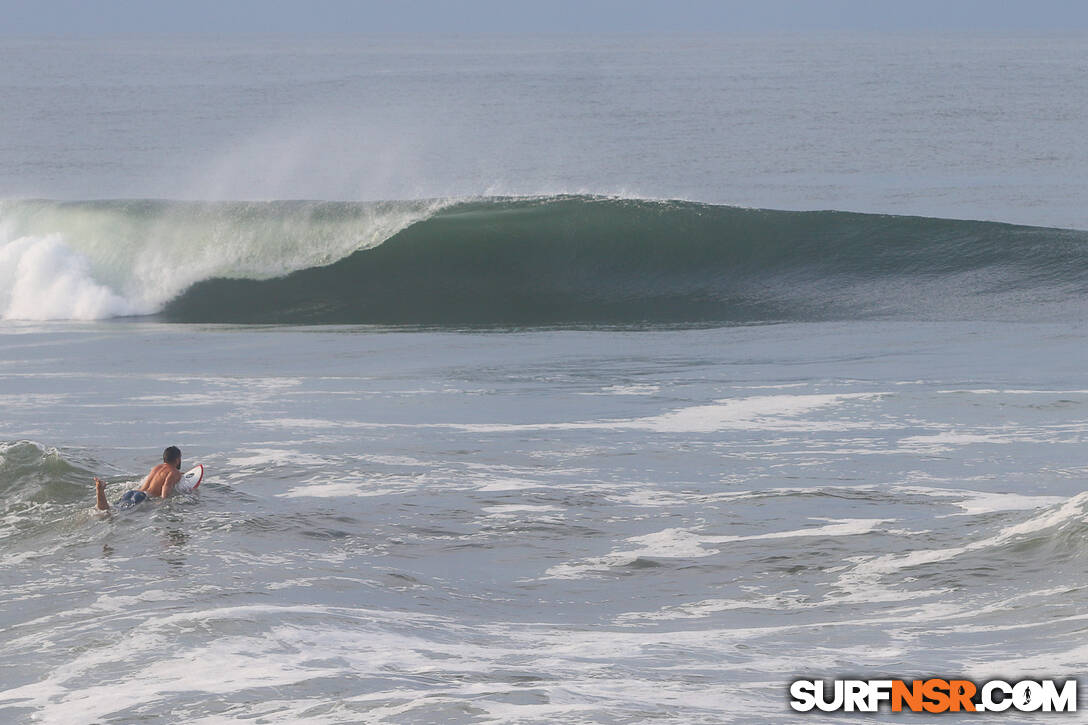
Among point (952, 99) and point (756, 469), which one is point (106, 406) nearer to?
point (756, 469)

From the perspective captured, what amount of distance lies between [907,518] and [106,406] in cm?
851

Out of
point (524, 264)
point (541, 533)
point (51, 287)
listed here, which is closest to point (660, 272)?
point (524, 264)

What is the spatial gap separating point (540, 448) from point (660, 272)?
12149 millimetres

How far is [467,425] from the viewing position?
1378 centimetres

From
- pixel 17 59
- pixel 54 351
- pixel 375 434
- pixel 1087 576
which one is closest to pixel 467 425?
pixel 375 434

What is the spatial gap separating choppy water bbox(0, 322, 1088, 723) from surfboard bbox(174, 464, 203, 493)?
15 centimetres

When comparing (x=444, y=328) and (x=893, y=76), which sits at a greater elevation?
(x=893, y=76)

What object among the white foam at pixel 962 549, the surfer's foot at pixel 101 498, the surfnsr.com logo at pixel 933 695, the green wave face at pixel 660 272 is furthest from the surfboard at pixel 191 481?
the green wave face at pixel 660 272

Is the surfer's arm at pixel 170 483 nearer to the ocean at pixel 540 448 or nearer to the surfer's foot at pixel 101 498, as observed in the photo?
the ocean at pixel 540 448

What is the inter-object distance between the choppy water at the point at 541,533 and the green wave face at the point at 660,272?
4.33m

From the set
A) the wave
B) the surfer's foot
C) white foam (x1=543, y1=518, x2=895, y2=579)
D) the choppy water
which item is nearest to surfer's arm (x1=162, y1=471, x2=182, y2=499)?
the choppy water

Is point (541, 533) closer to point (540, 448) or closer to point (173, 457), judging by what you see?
point (540, 448)

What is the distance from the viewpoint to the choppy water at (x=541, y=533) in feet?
23.5

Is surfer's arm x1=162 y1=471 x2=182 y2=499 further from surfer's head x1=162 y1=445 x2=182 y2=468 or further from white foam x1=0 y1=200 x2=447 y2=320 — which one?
white foam x1=0 y1=200 x2=447 y2=320
